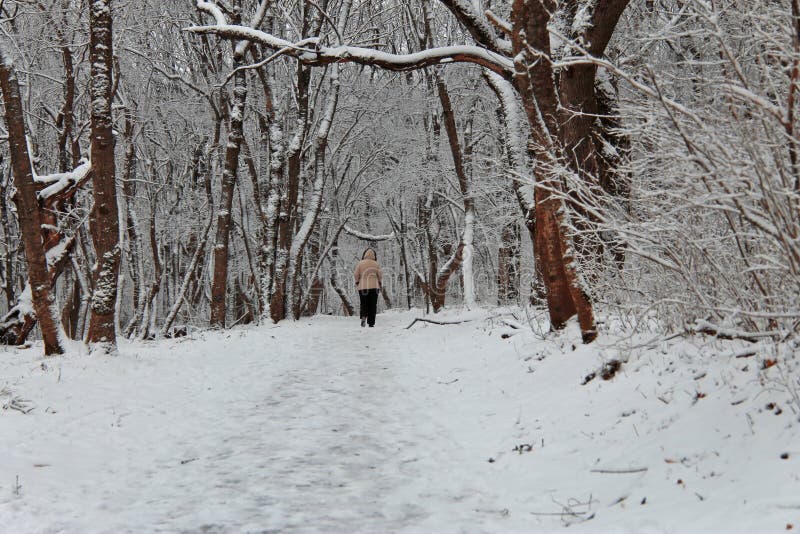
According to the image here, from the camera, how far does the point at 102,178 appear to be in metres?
9.05

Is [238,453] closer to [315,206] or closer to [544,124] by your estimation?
[544,124]

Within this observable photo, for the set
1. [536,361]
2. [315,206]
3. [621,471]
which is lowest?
[621,471]

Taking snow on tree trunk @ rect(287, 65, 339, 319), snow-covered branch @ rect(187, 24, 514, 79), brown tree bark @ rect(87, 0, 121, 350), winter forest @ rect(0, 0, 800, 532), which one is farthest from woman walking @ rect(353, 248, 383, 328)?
snow-covered branch @ rect(187, 24, 514, 79)

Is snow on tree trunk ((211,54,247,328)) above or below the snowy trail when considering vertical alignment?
above

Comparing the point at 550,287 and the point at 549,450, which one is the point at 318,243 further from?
the point at 549,450

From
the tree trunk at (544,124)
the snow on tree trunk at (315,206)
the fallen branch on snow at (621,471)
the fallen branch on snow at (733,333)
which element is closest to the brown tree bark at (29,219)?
the tree trunk at (544,124)

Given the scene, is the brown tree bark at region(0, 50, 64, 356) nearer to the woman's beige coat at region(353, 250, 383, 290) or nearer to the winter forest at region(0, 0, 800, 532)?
the winter forest at region(0, 0, 800, 532)

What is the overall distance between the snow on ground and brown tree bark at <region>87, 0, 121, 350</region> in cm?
124

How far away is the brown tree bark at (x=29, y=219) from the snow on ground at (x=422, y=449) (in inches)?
43.4

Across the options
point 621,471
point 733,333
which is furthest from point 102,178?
point 733,333

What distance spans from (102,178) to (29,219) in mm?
1265

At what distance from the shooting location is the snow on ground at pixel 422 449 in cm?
331

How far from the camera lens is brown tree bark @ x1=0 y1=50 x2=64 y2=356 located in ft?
28.8

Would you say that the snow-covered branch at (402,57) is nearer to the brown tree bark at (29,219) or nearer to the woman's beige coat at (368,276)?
the brown tree bark at (29,219)
